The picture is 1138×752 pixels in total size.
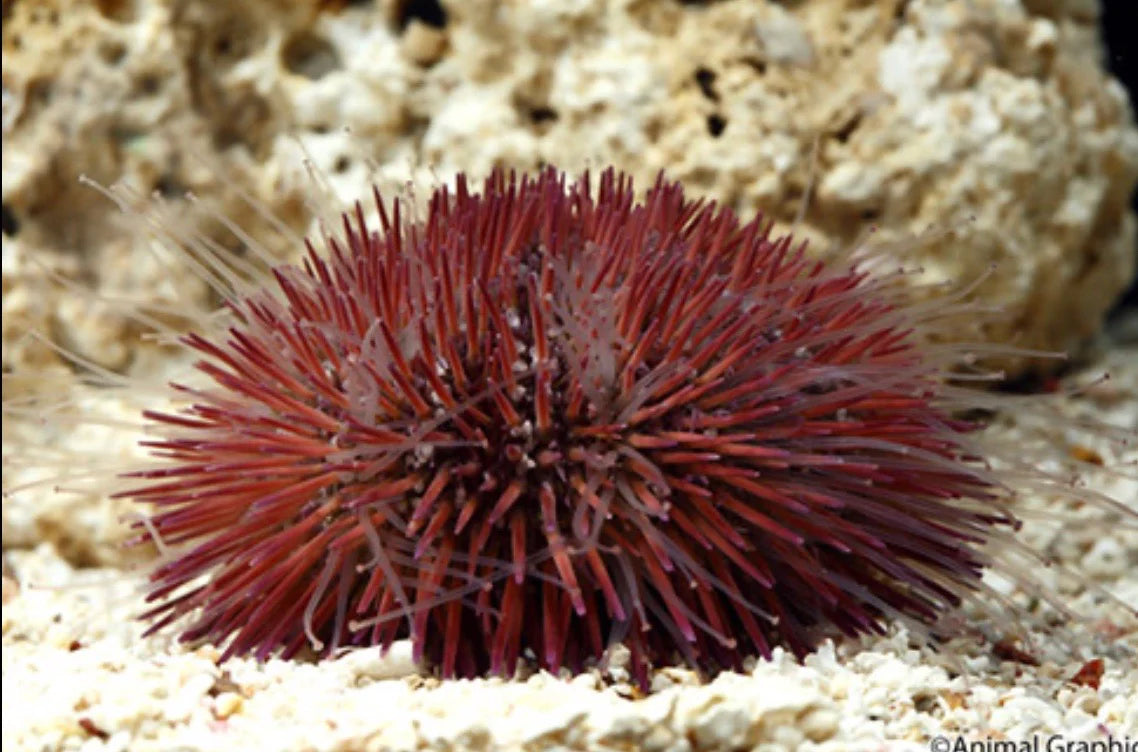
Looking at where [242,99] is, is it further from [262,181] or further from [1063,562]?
[1063,562]

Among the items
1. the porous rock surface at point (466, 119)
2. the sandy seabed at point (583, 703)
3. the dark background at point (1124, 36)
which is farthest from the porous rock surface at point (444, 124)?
the sandy seabed at point (583, 703)

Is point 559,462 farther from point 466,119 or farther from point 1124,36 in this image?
point 1124,36

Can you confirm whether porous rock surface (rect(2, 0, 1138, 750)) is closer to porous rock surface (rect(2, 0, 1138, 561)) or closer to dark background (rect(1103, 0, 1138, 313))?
porous rock surface (rect(2, 0, 1138, 561))

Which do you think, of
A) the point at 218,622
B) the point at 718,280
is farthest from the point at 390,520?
the point at 718,280

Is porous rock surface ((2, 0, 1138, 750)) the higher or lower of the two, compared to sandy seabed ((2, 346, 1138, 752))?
higher

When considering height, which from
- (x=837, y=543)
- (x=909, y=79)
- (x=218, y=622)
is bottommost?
(x=218, y=622)

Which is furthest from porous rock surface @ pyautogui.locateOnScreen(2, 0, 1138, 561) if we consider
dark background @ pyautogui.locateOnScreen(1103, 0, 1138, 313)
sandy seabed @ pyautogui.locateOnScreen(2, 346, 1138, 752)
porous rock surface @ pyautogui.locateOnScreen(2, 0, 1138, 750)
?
sandy seabed @ pyautogui.locateOnScreen(2, 346, 1138, 752)

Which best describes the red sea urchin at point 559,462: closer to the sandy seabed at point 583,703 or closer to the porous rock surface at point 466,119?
the sandy seabed at point 583,703

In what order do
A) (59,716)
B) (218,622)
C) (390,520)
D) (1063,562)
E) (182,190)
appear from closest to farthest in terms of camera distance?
(59,716) → (390,520) → (218,622) → (1063,562) → (182,190)
